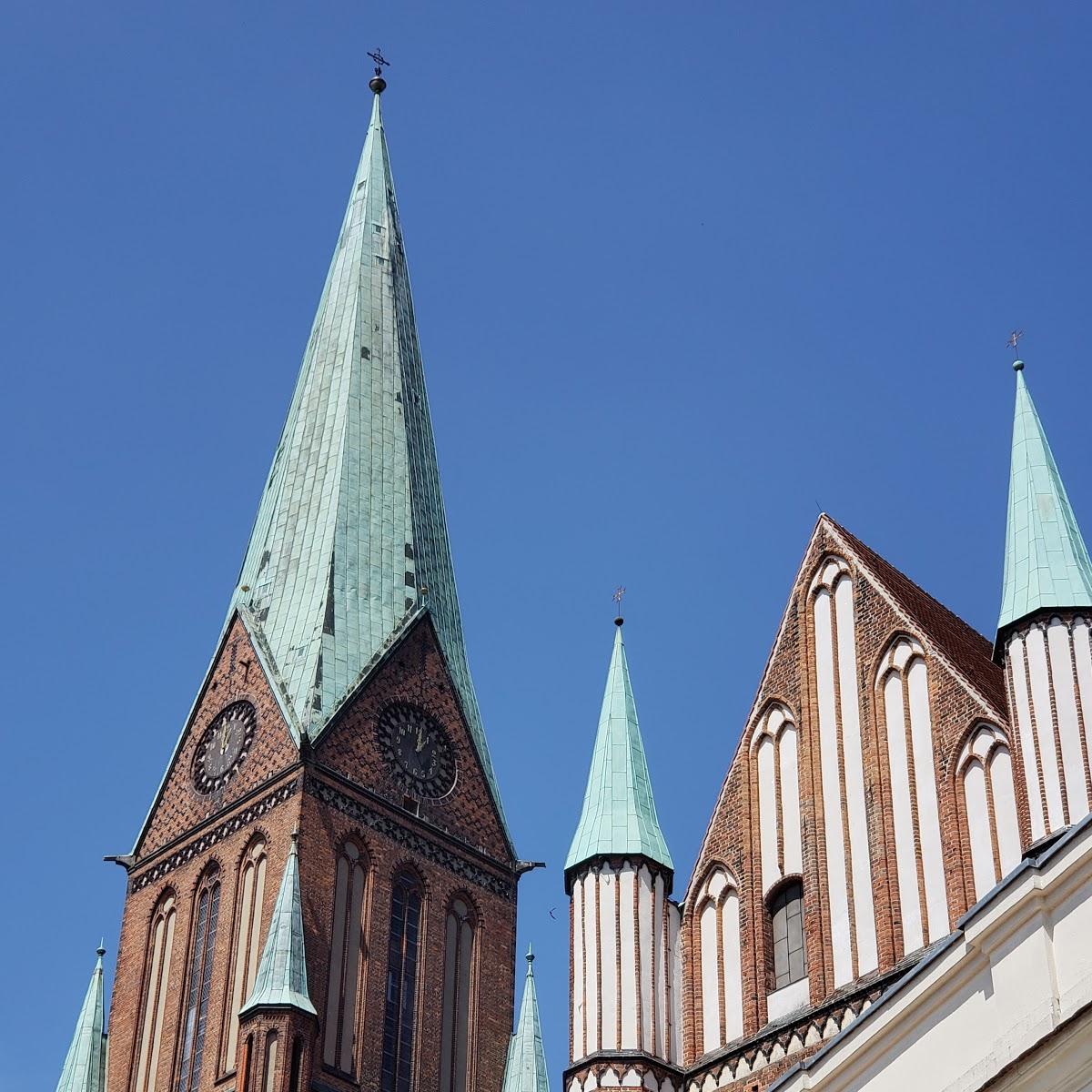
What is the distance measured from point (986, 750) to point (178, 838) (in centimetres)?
2582

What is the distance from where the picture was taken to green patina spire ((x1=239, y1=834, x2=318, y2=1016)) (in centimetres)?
4047

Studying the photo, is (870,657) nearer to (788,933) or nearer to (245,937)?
(788,933)

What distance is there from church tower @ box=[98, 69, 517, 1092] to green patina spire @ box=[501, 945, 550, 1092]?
167 centimetres

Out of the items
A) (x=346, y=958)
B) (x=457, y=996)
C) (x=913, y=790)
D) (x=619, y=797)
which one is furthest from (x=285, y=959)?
(x=913, y=790)

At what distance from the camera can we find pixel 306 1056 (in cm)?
4034

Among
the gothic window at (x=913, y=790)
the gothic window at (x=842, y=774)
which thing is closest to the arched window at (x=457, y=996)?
the gothic window at (x=842, y=774)

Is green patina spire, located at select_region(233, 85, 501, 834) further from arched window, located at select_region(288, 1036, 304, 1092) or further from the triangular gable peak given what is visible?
the triangular gable peak

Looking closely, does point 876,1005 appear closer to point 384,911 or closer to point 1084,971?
point 1084,971

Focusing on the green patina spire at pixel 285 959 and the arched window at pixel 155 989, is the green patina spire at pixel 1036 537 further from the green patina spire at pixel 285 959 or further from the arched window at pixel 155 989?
the arched window at pixel 155 989

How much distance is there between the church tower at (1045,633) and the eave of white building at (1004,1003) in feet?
17.2

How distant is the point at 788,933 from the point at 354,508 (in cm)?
2611

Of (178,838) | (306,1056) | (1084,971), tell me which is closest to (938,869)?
(1084,971)

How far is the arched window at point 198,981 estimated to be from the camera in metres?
42.9

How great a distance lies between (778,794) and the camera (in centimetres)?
2469
